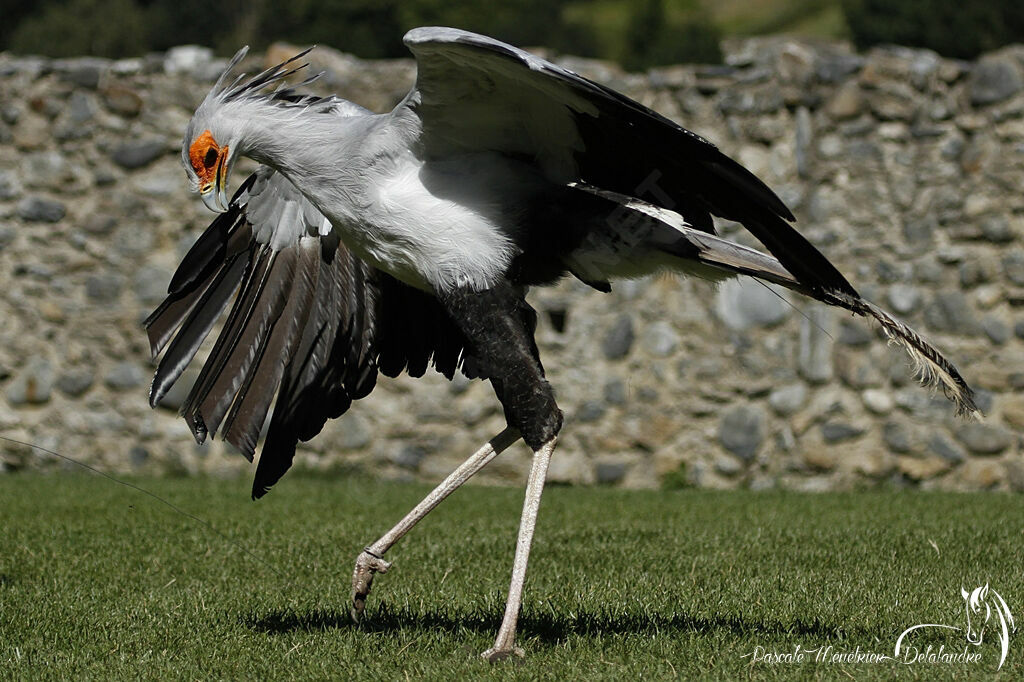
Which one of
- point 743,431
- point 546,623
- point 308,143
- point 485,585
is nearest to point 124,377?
point 743,431

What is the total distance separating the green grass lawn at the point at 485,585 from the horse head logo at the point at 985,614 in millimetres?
46

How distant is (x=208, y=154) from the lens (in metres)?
4.45

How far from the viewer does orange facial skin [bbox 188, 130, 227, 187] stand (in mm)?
4449

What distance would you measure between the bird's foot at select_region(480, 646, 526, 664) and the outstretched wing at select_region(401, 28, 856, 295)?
4.87 feet

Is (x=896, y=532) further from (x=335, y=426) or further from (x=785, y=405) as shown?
(x=335, y=426)

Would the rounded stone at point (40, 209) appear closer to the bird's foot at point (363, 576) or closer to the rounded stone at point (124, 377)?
the rounded stone at point (124, 377)

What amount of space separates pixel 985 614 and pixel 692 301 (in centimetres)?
474

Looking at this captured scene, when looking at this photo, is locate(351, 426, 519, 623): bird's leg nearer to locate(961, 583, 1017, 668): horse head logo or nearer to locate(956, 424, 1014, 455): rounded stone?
locate(961, 583, 1017, 668): horse head logo

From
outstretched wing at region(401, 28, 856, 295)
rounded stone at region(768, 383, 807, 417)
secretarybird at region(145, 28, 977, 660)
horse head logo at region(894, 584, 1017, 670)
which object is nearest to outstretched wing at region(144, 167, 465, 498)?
secretarybird at region(145, 28, 977, 660)

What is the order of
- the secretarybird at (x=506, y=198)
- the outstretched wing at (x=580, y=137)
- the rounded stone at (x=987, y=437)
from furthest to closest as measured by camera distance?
the rounded stone at (x=987, y=437) → the secretarybird at (x=506, y=198) → the outstretched wing at (x=580, y=137)

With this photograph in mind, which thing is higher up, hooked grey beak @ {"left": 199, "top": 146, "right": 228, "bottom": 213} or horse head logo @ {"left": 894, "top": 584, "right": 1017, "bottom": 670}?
hooked grey beak @ {"left": 199, "top": 146, "right": 228, "bottom": 213}

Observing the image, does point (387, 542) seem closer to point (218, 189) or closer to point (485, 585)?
point (485, 585)

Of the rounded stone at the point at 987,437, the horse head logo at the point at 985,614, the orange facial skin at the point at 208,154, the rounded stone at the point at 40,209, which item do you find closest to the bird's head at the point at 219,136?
the orange facial skin at the point at 208,154

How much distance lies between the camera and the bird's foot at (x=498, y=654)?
383 cm
